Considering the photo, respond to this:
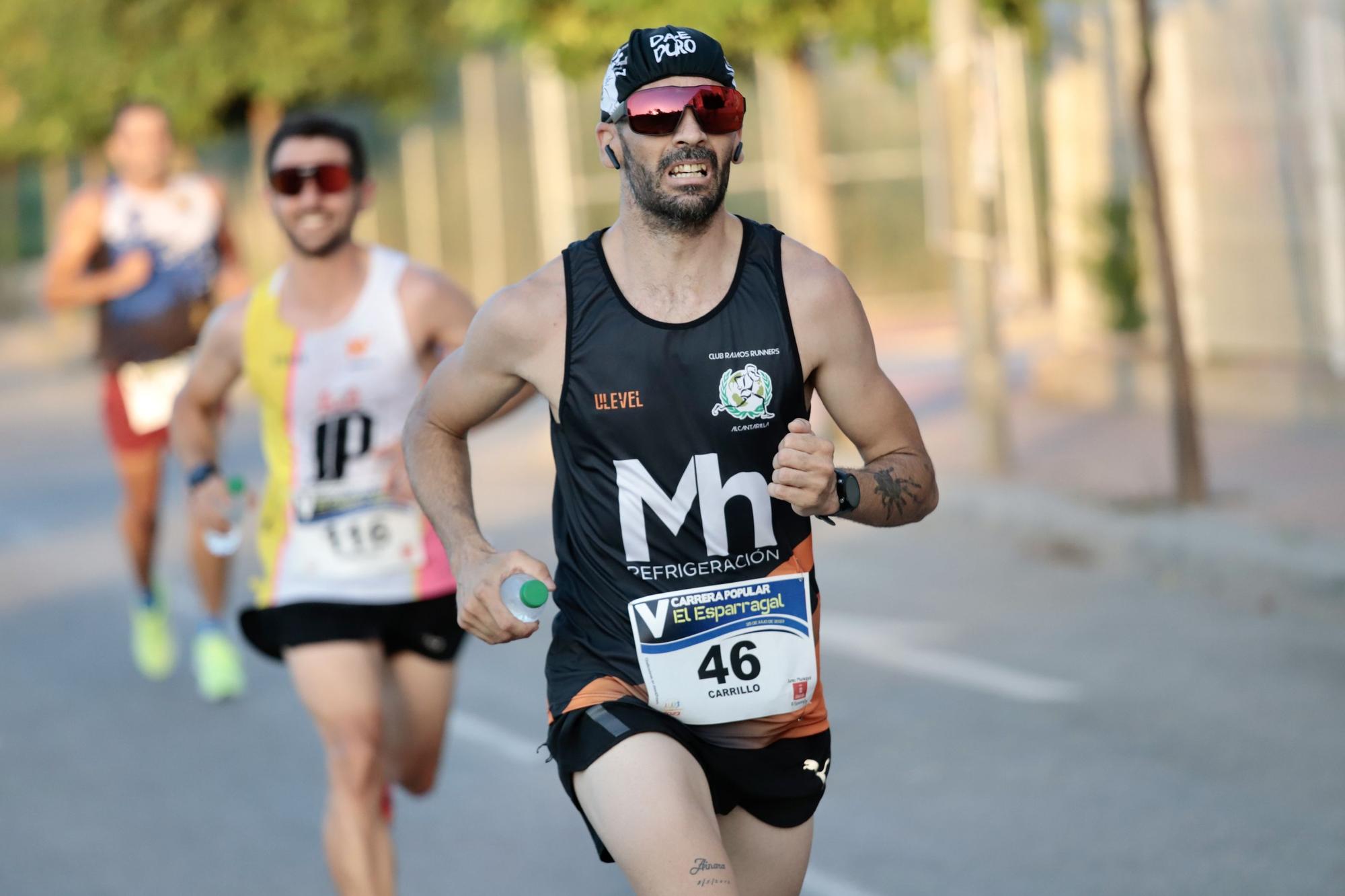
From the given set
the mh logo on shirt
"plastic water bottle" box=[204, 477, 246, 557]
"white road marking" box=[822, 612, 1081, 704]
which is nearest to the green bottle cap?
the mh logo on shirt

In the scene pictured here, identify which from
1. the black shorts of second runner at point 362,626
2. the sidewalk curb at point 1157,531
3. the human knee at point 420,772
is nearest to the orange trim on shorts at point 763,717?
the black shorts of second runner at point 362,626

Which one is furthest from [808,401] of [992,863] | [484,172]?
[484,172]

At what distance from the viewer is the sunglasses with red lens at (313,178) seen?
5.30m

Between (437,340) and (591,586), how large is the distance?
1.69 meters

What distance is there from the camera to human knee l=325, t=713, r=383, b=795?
15.9 feet

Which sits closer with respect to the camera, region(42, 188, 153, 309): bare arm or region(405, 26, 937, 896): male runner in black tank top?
region(405, 26, 937, 896): male runner in black tank top

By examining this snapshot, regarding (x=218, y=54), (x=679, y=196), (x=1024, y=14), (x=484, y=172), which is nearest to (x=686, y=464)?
(x=679, y=196)

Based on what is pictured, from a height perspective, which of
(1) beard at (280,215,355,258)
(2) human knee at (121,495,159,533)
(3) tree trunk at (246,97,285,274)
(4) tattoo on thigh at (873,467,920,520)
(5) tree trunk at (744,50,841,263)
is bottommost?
(2) human knee at (121,495,159,533)

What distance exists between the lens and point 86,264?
8672 millimetres

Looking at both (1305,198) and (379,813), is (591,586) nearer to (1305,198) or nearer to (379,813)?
(379,813)

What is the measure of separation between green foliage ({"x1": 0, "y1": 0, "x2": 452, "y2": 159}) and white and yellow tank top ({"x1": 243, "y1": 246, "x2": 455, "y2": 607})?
2192cm

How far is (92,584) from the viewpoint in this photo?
11.3 meters

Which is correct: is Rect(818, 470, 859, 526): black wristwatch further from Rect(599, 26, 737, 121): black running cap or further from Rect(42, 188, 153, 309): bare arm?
Rect(42, 188, 153, 309): bare arm

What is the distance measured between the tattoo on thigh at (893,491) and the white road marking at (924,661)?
13.6ft
